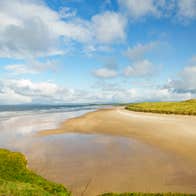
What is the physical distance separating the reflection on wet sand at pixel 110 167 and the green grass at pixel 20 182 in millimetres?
872

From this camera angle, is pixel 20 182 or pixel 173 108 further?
pixel 173 108

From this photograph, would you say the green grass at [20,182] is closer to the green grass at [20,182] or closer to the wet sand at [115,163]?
the green grass at [20,182]

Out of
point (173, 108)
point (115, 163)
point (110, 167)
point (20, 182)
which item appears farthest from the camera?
point (173, 108)

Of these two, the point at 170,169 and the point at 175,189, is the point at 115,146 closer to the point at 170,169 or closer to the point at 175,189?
the point at 170,169

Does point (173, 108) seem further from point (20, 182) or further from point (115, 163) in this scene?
point (20, 182)

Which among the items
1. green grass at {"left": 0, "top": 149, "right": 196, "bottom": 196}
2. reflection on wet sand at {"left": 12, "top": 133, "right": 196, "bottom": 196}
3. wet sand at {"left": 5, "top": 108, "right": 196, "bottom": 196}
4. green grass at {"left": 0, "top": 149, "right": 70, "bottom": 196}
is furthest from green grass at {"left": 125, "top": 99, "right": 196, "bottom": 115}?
green grass at {"left": 0, "top": 149, "right": 70, "bottom": 196}

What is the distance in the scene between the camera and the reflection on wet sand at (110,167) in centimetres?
828

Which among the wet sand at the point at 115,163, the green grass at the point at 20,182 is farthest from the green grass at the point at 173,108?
the green grass at the point at 20,182

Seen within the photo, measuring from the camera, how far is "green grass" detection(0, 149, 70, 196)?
620 cm

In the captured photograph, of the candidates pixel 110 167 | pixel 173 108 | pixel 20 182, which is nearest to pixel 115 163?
pixel 110 167

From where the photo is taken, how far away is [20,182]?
7363 millimetres

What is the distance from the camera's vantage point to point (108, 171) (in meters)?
9.91

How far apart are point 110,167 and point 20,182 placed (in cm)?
513

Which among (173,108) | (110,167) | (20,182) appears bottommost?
(110,167)
